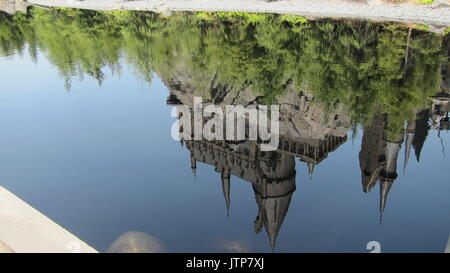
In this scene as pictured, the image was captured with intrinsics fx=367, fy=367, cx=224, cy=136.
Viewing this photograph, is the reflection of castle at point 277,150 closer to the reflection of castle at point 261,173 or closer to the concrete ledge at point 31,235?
the reflection of castle at point 261,173

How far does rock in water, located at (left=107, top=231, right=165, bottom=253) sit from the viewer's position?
14172 millimetres

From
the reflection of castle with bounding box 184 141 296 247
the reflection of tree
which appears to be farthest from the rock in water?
the reflection of tree

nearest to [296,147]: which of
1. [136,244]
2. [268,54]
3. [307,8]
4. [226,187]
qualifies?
[226,187]

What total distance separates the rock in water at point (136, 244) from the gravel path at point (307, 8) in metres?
40.4

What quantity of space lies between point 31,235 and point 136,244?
4.68m

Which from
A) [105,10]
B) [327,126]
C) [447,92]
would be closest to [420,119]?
[447,92]

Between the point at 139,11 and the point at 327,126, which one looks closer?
the point at 327,126

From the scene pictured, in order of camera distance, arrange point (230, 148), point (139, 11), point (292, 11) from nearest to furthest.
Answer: point (230, 148) < point (292, 11) < point (139, 11)

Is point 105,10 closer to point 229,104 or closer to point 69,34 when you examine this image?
point 69,34

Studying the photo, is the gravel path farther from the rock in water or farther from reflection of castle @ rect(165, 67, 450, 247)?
the rock in water

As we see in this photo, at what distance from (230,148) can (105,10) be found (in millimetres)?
43207

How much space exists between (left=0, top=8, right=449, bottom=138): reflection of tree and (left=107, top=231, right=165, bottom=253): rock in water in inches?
650

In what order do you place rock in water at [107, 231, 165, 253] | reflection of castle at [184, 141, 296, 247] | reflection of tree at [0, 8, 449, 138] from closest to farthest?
rock in water at [107, 231, 165, 253], reflection of castle at [184, 141, 296, 247], reflection of tree at [0, 8, 449, 138]
